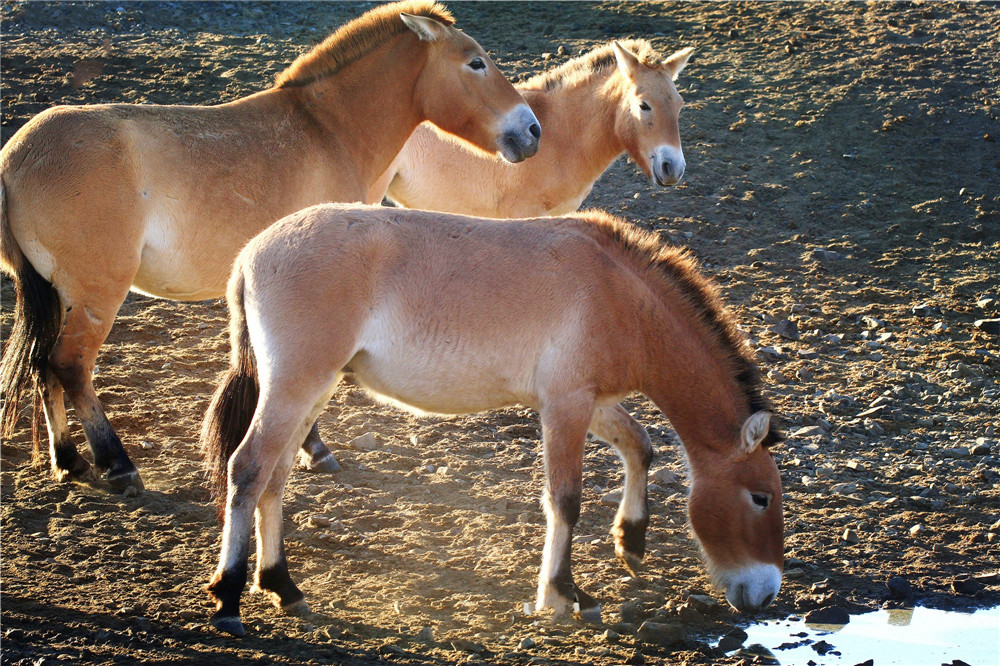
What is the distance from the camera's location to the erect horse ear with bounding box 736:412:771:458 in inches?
180

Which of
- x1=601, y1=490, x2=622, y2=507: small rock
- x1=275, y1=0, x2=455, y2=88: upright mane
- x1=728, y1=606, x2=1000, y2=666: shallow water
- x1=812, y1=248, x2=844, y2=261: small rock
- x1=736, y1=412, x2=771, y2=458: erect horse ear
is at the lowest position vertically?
x1=728, y1=606, x2=1000, y2=666: shallow water

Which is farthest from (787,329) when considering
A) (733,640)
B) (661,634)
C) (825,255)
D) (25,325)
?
(25,325)

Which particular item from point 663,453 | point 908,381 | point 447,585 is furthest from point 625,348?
point 908,381

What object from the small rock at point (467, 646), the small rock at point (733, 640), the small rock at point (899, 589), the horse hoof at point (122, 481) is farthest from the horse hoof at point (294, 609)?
the small rock at point (899, 589)

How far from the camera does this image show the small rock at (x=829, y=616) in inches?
192

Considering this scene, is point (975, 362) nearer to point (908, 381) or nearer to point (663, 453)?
point (908, 381)

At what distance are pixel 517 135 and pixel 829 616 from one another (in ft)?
11.9

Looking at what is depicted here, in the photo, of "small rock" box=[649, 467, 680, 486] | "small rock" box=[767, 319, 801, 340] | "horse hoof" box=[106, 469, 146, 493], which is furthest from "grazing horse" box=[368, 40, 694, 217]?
"horse hoof" box=[106, 469, 146, 493]

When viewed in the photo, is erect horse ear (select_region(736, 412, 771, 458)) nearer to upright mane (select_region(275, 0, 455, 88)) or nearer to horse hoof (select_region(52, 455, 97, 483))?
upright mane (select_region(275, 0, 455, 88))

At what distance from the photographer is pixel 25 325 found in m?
5.76

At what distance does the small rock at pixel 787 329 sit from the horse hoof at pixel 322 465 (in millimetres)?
3921

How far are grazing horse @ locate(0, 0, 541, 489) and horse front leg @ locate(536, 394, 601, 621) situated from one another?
6.62 ft

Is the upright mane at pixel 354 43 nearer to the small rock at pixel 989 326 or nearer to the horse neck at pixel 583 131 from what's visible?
the horse neck at pixel 583 131

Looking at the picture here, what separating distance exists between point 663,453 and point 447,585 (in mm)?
2103
